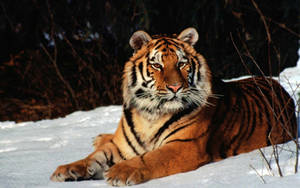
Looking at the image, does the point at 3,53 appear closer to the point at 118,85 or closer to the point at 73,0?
the point at 73,0

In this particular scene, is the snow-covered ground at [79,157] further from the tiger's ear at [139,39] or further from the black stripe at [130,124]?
the tiger's ear at [139,39]

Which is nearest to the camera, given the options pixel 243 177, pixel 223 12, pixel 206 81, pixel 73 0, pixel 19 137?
pixel 243 177

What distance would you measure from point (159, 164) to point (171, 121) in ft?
1.38

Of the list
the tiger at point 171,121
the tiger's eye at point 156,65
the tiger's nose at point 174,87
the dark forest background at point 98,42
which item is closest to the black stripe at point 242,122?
the tiger at point 171,121

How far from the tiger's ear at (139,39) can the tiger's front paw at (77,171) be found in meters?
0.93

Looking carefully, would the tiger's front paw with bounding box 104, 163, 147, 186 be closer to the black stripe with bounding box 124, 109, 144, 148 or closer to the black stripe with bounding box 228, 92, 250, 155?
the black stripe with bounding box 124, 109, 144, 148

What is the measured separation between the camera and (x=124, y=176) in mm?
2828

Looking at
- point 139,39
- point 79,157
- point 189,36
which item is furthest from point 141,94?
point 79,157

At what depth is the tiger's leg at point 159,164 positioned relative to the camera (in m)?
2.84

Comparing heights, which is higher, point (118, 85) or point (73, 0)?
point (73, 0)

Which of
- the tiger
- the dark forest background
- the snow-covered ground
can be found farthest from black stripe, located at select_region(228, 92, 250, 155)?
the dark forest background

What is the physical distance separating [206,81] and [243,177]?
0.97 metres

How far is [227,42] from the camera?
7.34 meters

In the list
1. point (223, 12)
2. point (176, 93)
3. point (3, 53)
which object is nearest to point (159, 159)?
point (176, 93)
